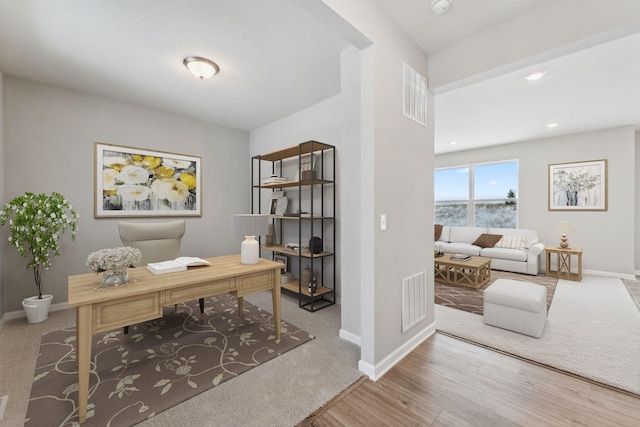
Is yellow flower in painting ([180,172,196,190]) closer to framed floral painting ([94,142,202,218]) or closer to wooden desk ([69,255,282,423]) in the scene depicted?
framed floral painting ([94,142,202,218])

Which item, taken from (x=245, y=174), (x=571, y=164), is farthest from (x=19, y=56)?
(x=571, y=164)

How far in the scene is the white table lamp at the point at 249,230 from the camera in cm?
234

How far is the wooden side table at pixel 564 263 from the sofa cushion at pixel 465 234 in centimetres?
124

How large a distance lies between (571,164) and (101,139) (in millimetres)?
7620

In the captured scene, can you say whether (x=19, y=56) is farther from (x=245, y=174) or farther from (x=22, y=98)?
(x=245, y=174)

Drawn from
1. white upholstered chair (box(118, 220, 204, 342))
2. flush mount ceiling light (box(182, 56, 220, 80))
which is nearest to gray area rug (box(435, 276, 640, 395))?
white upholstered chair (box(118, 220, 204, 342))

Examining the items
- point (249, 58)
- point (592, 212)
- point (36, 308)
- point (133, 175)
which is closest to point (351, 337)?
point (249, 58)

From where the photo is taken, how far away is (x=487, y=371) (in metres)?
1.97

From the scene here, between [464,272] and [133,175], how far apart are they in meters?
5.04

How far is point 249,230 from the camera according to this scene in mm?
2348

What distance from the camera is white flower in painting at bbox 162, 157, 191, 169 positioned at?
389 cm

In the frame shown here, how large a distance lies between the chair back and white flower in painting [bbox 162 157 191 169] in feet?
4.27

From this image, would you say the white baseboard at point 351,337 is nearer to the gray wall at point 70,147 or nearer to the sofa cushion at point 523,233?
the gray wall at point 70,147

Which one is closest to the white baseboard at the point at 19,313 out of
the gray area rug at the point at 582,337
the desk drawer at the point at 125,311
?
Result: the desk drawer at the point at 125,311
